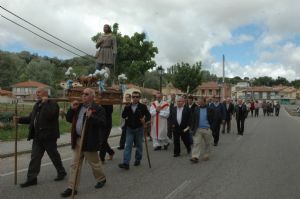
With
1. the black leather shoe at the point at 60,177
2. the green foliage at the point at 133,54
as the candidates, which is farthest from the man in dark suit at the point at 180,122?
the green foliage at the point at 133,54

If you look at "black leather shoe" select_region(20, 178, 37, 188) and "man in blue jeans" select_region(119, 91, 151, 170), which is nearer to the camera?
"black leather shoe" select_region(20, 178, 37, 188)

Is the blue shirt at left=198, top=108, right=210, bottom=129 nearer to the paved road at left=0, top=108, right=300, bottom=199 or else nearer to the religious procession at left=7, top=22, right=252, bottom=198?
the religious procession at left=7, top=22, right=252, bottom=198

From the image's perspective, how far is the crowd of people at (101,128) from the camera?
7422 mm

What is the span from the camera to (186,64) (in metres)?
51.6

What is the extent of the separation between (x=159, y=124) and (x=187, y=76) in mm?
36721

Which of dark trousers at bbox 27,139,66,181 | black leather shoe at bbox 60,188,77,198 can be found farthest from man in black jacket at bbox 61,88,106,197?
dark trousers at bbox 27,139,66,181

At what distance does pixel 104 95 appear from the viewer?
10062mm

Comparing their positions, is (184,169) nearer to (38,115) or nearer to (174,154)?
(174,154)

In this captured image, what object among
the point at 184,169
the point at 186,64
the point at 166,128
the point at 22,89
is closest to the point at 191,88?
the point at 186,64

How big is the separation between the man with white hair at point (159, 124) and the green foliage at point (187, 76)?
36.4 metres

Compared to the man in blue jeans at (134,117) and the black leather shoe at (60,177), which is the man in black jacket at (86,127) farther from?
the man in blue jeans at (134,117)

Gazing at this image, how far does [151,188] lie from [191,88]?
43640 mm

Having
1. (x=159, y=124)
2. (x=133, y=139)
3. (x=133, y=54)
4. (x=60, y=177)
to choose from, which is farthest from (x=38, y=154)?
(x=133, y=54)

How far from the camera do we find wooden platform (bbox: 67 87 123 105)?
9703 mm
